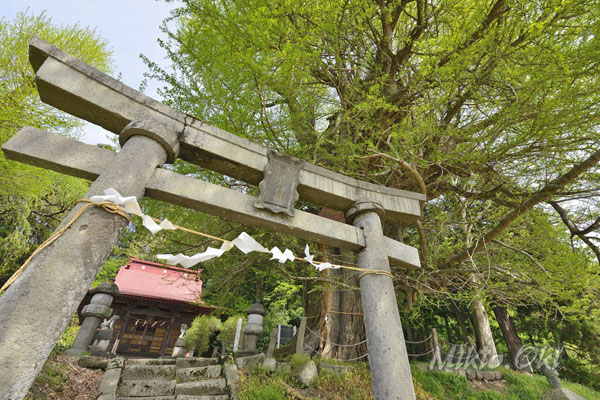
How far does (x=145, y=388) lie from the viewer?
4871 millimetres

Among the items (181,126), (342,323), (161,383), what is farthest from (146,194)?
(342,323)

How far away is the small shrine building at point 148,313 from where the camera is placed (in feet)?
42.5

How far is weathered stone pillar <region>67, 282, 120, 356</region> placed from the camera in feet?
22.2

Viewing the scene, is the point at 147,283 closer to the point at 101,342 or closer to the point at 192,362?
the point at 101,342

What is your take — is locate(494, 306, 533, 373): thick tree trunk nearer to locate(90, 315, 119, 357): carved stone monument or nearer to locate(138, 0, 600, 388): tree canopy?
locate(138, 0, 600, 388): tree canopy

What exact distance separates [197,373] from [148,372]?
1.04m

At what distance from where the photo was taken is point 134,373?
5.52 m

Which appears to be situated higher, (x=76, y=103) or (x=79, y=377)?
(x=76, y=103)

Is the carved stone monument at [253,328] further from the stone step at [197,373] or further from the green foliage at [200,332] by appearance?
the green foliage at [200,332]

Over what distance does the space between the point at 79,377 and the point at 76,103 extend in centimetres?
536

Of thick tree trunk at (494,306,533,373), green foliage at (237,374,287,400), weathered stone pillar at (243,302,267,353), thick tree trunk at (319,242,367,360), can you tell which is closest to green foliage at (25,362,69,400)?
green foliage at (237,374,287,400)

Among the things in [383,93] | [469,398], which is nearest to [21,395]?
[383,93]

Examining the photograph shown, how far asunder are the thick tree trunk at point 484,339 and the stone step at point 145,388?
9551mm

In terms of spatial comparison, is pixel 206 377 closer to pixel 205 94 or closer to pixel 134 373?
pixel 134 373
